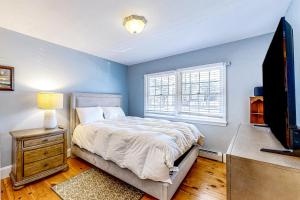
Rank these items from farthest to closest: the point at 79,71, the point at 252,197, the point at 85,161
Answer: the point at 79,71, the point at 85,161, the point at 252,197

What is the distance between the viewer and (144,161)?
5.73 feet

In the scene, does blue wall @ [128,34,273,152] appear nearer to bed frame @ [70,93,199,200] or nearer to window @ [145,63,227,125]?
window @ [145,63,227,125]

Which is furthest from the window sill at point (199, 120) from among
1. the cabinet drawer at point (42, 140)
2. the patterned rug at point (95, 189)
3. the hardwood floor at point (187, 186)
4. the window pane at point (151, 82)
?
the cabinet drawer at point (42, 140)

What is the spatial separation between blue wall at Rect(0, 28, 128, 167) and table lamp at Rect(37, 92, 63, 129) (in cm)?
30

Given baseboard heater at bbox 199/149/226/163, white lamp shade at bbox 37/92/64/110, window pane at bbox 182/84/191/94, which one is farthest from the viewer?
window pane at bbox 182/84/191/94

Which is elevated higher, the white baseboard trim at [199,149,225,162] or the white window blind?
the white window blind

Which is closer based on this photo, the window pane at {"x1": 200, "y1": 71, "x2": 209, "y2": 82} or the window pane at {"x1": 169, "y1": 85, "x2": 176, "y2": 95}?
the window pane at {"x1": 200, "y1": 71, "x2": 209, "y2": 82}

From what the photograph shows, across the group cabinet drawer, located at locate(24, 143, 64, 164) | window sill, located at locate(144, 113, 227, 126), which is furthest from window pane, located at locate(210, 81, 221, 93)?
cabinet drawer, located at locate(24, 143, 64, 164)

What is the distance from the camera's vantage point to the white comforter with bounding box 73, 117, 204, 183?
1.62 metres

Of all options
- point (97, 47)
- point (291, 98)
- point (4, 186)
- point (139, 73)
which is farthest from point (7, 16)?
point (291, 98)

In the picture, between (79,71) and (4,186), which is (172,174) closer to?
(4,186)

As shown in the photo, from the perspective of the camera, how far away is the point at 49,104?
2385 millimetres

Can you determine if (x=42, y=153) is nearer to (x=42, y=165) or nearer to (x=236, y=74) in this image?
(x=42, y=165)

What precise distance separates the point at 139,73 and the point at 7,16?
9.84 feet
